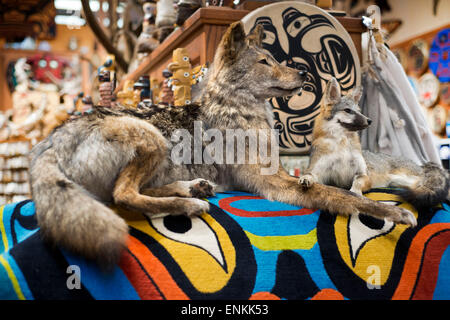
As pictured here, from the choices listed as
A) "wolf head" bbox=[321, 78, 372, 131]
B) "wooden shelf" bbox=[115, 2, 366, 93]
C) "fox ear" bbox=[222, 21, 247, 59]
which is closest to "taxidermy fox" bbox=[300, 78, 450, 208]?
"wolf head" bbox=[321, 78, 372, 131]

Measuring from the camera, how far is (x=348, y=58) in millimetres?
2080

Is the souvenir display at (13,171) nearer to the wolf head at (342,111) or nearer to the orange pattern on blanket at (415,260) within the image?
the wolf head at (342,111)

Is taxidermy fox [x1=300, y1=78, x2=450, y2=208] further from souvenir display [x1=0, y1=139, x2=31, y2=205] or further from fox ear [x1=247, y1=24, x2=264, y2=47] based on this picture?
souvenir display [x1=0, y1=139, x2=31, y2=205]

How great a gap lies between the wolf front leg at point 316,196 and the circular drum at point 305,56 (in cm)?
55

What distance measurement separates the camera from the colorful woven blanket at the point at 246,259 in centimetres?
104

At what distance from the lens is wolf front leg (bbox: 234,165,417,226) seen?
136 centimetres

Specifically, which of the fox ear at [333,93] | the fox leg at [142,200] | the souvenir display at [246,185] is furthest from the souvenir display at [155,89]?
the fox leg at [142,200]

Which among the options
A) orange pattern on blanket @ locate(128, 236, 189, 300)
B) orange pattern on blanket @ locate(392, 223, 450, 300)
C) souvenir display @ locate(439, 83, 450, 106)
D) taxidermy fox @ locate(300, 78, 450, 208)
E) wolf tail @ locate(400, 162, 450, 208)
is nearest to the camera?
orange pattern on blanket @ locate(128, 236, 189, 300)

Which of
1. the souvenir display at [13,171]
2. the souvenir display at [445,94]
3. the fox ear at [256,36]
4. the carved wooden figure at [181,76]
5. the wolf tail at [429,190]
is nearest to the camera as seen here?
the wolf tail at [429,190]

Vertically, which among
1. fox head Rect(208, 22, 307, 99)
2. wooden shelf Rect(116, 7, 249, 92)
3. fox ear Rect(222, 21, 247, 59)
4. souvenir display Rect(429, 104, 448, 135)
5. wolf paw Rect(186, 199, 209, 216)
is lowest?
wolf paw Rect(186, 199, 209, 216)

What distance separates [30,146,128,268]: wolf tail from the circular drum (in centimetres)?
117

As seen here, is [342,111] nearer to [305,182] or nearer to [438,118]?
[305,182]

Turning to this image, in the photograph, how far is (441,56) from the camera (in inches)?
169

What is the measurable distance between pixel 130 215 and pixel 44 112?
149 inches
